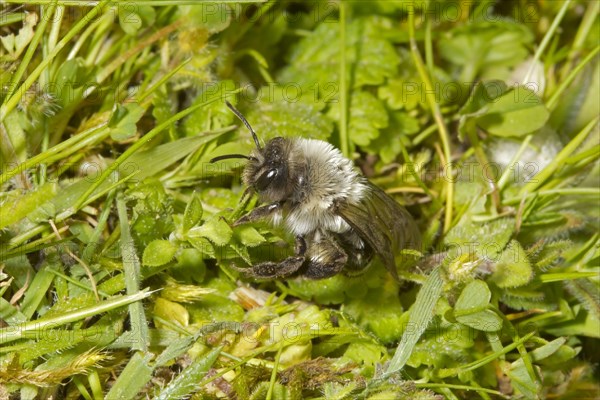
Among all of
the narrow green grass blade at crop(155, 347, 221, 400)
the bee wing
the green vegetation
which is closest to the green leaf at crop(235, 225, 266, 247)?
the green vegetation

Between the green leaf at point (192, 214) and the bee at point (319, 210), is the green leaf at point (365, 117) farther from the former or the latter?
the green leaf at point (192, 214)

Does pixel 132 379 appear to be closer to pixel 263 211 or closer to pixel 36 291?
pixel 36 291

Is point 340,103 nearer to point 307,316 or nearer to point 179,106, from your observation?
point 179,106

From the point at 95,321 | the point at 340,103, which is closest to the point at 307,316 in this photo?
the point at 95,321

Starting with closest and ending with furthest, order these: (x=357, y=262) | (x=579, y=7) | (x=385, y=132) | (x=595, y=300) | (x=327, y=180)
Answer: (x=327, y=180)
(x=357, y=262)
(x=595, y=300)
(x=385, y=132)
(x=579, y=7)

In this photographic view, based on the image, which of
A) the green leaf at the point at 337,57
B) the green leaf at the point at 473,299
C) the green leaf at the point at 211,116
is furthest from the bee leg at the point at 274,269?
the green leaf at the point at 337,57

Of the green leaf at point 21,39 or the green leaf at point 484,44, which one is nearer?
the green leaf at point 21,39

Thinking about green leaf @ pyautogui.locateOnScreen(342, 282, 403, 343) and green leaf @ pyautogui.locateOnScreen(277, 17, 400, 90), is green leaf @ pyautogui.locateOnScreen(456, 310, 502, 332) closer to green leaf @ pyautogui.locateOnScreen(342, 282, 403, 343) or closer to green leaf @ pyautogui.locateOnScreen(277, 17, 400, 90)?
green leaf @ pyautogui.locateOnScreen(342, 282, 403, 343)
